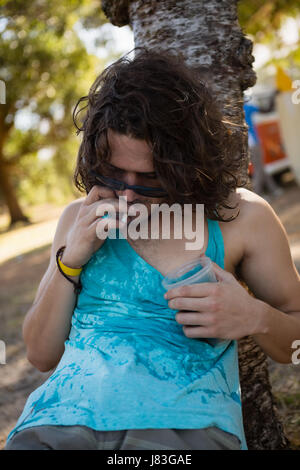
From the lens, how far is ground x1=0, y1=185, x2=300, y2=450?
9.03 feet

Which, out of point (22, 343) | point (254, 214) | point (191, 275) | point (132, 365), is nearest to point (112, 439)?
point (132, 365)

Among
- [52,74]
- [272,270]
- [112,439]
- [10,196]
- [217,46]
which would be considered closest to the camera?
[112,439]

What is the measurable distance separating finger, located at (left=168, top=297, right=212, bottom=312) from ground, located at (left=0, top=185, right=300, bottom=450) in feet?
4.09

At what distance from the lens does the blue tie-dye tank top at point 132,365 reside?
1352mm

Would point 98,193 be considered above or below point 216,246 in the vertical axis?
above

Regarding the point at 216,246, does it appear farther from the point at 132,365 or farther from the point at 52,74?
the point at 52,74

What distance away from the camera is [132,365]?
1.43m

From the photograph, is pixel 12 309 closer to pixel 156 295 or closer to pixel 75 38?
pixel 156 295

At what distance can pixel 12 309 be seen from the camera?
6.27 meters

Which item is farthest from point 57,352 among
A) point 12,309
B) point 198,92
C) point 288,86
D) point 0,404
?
point 288,86

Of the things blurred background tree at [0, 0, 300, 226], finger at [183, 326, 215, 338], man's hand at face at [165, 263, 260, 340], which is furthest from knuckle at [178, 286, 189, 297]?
blurred background tree at [0, 0, 300, 226]

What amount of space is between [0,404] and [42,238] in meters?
11.2

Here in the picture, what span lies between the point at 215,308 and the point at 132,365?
295 mm

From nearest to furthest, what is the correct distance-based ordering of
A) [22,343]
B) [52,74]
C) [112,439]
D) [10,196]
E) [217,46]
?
[112,439] → [217,46] → [22,343] → [52,74] → [10,196]
